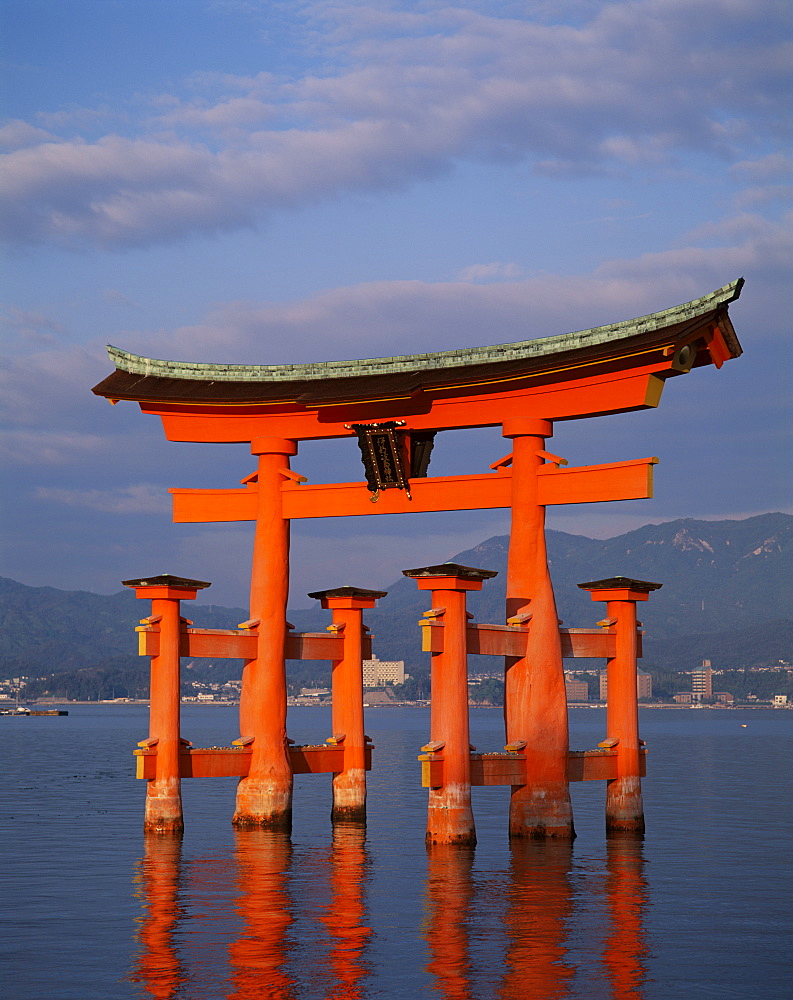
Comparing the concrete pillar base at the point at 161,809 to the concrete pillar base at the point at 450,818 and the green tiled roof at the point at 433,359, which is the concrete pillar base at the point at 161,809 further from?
the green tiled roof at the point at 433,359

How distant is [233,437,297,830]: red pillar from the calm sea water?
676 mm

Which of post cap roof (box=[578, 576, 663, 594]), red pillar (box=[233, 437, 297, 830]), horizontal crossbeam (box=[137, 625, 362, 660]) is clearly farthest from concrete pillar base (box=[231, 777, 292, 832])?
post cap roof (box=[578, 576, 663, 594])

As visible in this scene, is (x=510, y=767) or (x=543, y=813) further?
(x=543, y=813)

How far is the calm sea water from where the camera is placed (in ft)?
48.7

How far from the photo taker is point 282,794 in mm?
27484

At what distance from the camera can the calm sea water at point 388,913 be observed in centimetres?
1484

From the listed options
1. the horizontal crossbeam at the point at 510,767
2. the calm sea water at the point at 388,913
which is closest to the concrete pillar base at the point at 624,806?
the horizontal crossbeam at the point at 510,767

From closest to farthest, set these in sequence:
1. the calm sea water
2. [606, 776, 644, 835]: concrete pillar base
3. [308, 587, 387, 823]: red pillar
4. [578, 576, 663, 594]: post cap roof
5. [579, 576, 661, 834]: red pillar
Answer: the calm sea water → [578, 576, 663, 594]: post cap roof → [579, 576, 661, 834]: red pillar → [606, 776, 644, 835]: concrete pillar base → [308, 587, 387, 823]: red pillar

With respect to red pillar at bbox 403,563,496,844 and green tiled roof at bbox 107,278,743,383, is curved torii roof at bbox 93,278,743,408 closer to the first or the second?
green tiled roof at bbox 107,278,743,383

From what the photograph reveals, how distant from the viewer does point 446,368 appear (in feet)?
87.7

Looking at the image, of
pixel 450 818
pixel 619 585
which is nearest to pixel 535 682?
pixel 619 585

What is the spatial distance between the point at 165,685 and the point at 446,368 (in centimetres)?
839

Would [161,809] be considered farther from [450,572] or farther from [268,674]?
[450,572]

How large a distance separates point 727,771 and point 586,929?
51601 mm
